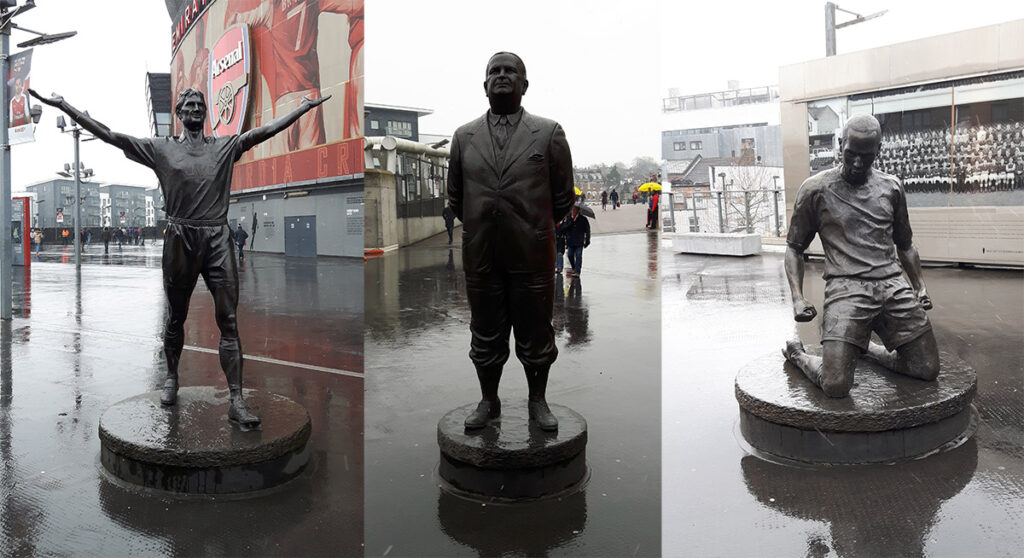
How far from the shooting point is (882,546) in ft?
9.09

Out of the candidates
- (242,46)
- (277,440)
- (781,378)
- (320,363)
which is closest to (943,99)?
(781,378)

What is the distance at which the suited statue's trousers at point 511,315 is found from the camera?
11.1ft

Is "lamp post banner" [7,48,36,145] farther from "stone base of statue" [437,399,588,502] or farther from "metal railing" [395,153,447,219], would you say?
"stone base of statue" [437,399,588,502]

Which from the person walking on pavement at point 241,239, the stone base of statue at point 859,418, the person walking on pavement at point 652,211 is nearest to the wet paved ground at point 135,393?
the stone base of statue at point 859,418

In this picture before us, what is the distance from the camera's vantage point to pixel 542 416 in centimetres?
348

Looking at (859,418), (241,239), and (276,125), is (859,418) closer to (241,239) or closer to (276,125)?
(276,125)

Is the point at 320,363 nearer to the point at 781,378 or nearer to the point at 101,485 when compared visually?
the point at 101,485

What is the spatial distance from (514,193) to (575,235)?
335 inches

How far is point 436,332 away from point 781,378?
3.85 meters

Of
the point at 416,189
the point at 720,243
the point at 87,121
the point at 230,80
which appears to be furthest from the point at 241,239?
the point at 87,121

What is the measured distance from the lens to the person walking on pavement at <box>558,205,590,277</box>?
11367mm

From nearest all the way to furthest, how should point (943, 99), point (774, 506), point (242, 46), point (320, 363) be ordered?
point (774, 506) → point (320, 363) → point (943, 99) → point (242, 46)

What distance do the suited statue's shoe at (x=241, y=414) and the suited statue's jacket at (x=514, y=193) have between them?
1460mm

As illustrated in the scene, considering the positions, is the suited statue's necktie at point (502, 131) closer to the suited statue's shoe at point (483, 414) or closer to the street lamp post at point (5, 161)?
the suited statue's shoe at point (483, 414)
